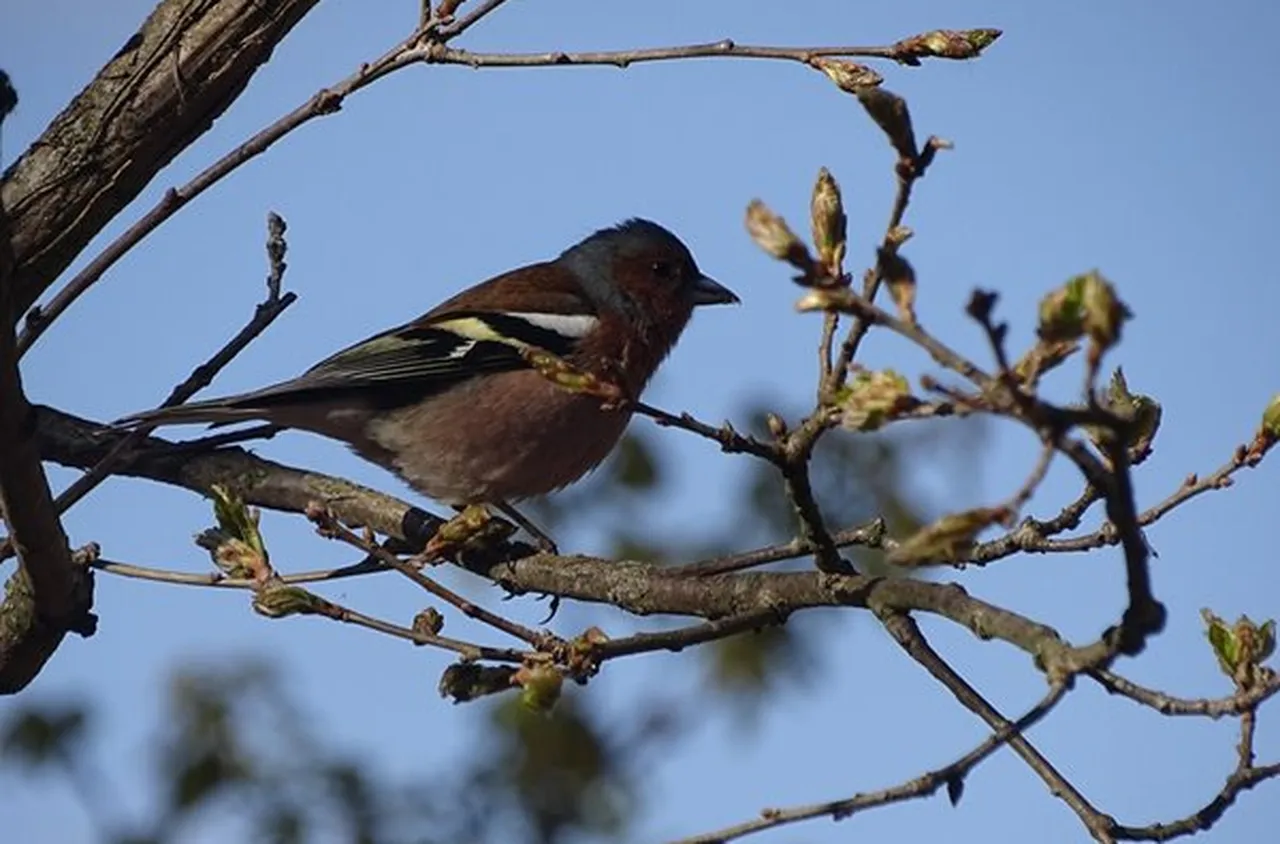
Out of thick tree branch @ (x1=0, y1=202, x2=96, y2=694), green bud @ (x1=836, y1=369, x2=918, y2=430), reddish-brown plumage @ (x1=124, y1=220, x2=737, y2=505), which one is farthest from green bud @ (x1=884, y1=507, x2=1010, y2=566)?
reddish-brown plumage @ (x1=124, y1=220, x2=737, y2=505)

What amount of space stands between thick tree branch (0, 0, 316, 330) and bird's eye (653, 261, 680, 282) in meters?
3.92

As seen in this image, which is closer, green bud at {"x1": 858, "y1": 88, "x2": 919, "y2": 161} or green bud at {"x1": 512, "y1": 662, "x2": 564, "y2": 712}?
green bud at {"x1": 858, "y1": 88, "x2": 919, "y2": 161}

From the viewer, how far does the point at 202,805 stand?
709 centimetres

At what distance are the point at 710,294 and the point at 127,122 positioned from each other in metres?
4.27

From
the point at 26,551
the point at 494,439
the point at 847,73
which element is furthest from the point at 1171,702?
the point at 494,439

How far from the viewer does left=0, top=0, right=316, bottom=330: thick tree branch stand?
4.74m

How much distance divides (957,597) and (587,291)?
17.3ft

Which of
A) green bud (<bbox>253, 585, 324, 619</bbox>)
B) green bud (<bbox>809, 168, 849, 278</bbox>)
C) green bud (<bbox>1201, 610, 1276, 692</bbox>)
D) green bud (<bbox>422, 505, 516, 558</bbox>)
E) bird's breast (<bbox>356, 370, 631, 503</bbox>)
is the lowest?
green bud (<bbox>1201, 610, 1276, 692</bbox>)

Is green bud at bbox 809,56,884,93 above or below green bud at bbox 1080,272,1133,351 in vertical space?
above

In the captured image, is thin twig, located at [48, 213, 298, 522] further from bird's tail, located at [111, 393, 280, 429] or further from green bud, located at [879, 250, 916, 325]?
green bud, located at [879, 250, 916, 325]

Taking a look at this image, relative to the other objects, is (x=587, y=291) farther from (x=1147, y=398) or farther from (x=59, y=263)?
(x=1147, y=398)

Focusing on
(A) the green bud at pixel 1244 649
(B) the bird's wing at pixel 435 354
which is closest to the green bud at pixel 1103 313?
(A) the green bud at pixel 1244 649

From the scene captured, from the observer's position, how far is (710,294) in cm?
874

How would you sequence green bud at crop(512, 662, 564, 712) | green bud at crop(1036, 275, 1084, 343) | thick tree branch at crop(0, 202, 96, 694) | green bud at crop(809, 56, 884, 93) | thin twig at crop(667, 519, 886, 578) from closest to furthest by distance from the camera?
green bud at crop(1036, 275, 1084, 343)
green bud at crop(512, 662, 564, 712)
thin twig at crop(667, 519, 886, 578)
thick tree branch at crop(0, 202, 96, 694)
green bud at crop(809, 56, 884, 93)
